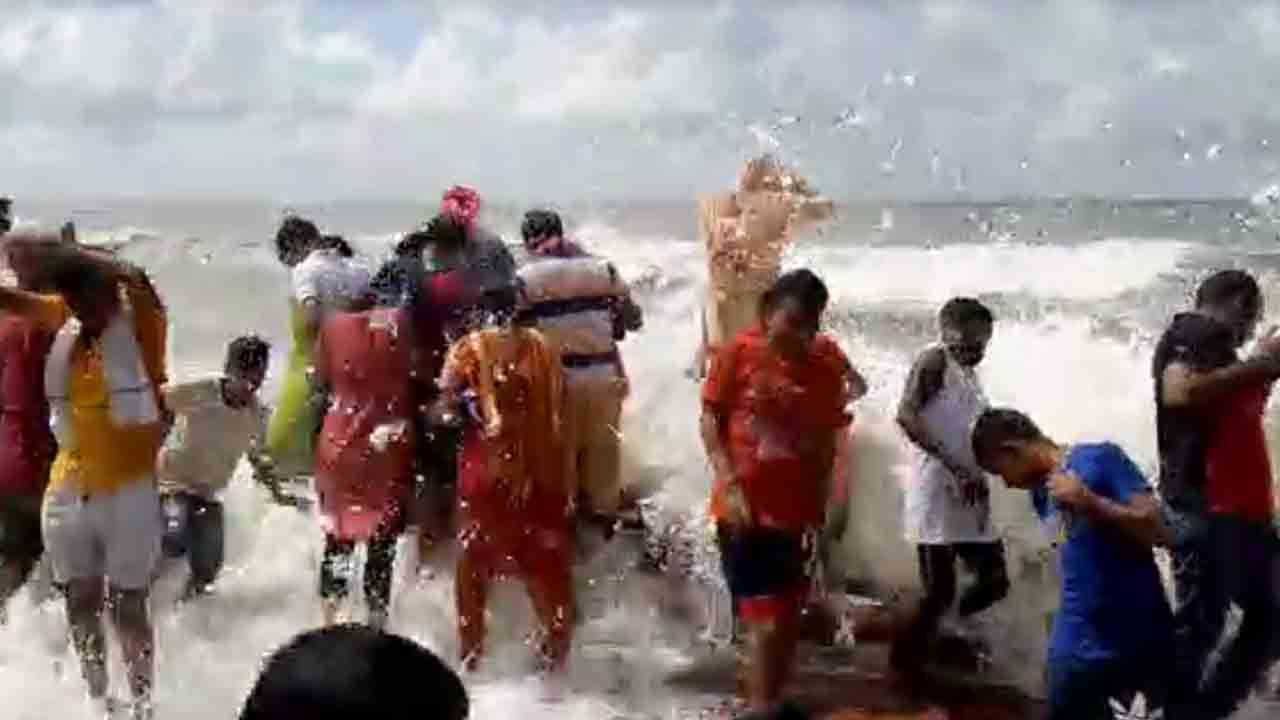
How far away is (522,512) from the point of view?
7168 mm

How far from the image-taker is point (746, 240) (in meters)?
8.36

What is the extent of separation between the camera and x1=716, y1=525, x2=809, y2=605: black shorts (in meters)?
6.56

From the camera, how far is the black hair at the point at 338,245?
786 cm

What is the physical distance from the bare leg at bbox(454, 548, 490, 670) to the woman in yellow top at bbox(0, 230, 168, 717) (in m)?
1.27

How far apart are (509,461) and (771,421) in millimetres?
1057

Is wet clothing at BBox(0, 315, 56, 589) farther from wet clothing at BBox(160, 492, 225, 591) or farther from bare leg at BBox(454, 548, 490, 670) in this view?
bare leg at BBox(454, 548, 490, 670)

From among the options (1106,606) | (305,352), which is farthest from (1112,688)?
(305,352)

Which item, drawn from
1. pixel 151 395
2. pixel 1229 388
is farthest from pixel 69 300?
pixel 1229 388

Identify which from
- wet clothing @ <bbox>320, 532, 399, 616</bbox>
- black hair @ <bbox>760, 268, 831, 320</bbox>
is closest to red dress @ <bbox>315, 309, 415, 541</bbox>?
wet clothing @ <bbox>320, 532, 399, 616</bbox>

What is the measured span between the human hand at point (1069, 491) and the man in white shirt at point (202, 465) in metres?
3.86

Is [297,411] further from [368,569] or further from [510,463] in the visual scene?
[510,463]

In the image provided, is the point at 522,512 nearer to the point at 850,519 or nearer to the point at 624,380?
the point at 624,380

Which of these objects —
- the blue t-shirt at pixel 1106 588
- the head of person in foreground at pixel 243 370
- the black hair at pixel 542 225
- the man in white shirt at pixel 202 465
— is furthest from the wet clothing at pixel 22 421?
the blue t-shirt at pixel 1106 588

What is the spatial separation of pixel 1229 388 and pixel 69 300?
11.2 feet
